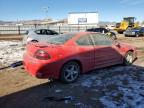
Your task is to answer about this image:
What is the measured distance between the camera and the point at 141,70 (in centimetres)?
823

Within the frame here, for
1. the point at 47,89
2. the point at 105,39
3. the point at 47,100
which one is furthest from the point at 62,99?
the point at 105,39

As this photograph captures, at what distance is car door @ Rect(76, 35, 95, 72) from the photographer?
702cm

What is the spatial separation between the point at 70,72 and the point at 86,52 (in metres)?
0.86

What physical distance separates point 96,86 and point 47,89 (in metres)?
1.38

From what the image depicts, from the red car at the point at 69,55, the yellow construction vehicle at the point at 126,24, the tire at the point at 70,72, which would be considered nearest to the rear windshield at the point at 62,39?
the red car at the point at 69,55

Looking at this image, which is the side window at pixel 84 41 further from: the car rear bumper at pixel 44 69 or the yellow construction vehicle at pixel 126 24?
the yellow construction vehicle at pixel 126 24

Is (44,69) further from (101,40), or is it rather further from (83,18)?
(83,18)

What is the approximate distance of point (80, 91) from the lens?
6.04 meters

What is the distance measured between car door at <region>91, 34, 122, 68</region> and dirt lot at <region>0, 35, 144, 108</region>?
15.3 inches

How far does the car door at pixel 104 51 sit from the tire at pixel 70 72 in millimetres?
902

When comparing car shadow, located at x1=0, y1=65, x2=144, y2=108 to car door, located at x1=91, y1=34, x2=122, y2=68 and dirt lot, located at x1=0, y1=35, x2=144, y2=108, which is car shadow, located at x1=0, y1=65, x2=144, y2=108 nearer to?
dirt lot, located at x1=0, y1=35, x2=144, y2=108

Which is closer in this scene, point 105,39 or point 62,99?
point 62,99

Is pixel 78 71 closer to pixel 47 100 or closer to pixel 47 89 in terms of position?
pixel 47 89

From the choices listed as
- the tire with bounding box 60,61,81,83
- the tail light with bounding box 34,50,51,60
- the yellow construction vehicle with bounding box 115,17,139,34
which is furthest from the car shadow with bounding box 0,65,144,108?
the yellow construction vehicle with bounding box 115,17,139,34
